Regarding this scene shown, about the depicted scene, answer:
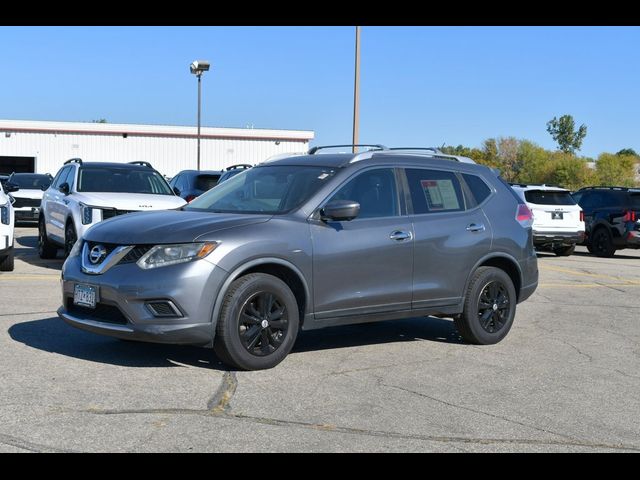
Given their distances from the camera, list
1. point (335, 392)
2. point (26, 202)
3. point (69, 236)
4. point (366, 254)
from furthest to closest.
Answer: point (26, 202) < point (69, 236) < point (366, 254) < point (335, 392)

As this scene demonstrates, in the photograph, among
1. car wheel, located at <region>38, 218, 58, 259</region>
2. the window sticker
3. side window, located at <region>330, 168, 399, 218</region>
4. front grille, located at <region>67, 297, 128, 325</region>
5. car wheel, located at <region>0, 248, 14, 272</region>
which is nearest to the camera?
front grille, located at <region>67, 297, 128, 325</region>

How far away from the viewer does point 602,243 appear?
21.3 m

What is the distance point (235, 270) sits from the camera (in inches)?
256

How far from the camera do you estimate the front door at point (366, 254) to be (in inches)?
276

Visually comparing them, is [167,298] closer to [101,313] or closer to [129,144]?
[101,313]

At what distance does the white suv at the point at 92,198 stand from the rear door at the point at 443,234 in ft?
19.5

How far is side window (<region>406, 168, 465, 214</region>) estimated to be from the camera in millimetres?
7820

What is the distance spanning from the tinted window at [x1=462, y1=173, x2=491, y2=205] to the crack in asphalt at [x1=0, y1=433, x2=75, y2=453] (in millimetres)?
4927

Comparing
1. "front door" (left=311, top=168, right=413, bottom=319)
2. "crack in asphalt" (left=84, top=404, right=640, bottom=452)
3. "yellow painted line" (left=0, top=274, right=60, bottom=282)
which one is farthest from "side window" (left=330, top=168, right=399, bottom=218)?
"yellow painted line" (left=0, top=274, right=60, bottom=282)

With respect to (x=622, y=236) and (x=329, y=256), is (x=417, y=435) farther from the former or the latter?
(x=622, y=236)

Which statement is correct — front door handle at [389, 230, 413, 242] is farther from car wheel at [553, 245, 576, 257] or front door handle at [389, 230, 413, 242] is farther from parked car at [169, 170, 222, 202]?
car wheel at [553, 245, 576, 257]

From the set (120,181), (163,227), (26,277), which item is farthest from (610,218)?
(163,227)

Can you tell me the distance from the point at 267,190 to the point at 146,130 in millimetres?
50959

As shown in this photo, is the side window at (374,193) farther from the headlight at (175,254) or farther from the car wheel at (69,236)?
the car wheel at (69,236)
